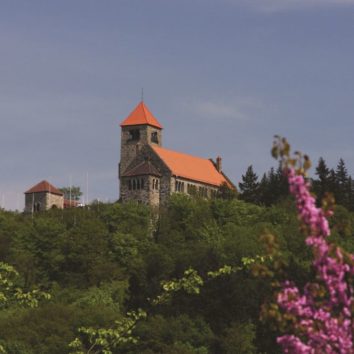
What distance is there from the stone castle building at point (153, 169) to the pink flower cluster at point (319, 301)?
107506 mm

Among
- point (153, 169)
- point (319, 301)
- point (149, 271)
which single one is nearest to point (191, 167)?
point (153, 169)

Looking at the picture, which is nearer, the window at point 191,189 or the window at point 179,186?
the window at point 179,186

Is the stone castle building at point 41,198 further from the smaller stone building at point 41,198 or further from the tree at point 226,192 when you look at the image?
the tree at point 226,192

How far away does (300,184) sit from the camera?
9.97 meters

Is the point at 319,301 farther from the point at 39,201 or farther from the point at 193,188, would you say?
the point at 39,201

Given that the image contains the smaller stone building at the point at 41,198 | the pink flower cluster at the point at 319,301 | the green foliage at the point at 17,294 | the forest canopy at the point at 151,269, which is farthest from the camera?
the smaller stone building at the point at 41,198

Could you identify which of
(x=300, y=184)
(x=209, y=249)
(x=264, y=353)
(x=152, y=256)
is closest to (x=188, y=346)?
(x=264, y=353)

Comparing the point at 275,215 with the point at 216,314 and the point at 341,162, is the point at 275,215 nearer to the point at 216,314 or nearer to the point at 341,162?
the point at 341,162

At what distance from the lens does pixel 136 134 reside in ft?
422

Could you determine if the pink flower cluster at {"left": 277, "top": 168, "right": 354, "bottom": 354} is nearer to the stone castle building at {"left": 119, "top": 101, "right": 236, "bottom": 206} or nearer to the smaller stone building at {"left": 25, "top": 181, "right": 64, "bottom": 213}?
the stone castle building at {"left": 119, "top": 101, "right": 236, "bottom": 206}

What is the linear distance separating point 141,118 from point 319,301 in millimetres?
120494

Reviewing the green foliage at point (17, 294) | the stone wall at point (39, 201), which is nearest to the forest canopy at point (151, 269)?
the green foliage at point (17, 294)

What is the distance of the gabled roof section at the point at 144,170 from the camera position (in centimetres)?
11971

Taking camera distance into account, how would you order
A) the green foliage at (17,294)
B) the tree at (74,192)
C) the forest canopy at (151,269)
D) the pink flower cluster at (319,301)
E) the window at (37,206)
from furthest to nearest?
1. the tree at (74,192)
2. the window at (37,206)
3. the forest canopy at (151,269)
4. the green foliage at (17,294)
5. the pink flower cluster at (319,301)
